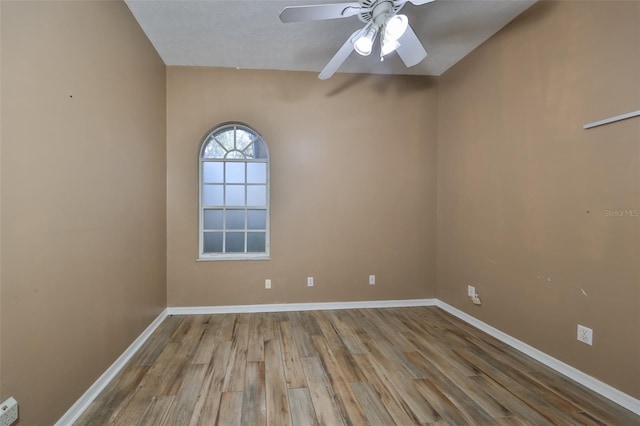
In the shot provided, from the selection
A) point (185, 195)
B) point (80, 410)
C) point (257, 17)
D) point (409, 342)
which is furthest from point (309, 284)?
point (257, 17)

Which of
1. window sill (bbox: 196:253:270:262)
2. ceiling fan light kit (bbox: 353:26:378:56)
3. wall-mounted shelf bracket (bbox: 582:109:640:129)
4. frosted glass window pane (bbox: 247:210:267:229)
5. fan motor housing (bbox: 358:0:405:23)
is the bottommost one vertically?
window sill (bbox: 196:253:270:262)

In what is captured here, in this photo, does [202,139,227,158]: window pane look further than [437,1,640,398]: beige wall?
Yes

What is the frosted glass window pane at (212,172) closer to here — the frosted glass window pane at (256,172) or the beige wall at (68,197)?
the frosted glass window pane at (256,172)

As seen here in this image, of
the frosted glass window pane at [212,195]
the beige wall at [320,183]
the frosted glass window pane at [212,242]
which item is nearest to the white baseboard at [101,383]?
the beige wall at [320,183]

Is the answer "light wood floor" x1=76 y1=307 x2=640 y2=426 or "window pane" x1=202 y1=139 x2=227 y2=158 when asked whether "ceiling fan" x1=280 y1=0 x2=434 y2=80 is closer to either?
"window pane" x1=202 y1=139 x2=227 y2=158

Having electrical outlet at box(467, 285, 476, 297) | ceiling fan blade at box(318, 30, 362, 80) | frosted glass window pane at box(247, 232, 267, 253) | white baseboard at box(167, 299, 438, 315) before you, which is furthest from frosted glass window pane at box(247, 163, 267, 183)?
electrical outlet at box(467, 285, 476, 297)

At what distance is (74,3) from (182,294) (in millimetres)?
2642

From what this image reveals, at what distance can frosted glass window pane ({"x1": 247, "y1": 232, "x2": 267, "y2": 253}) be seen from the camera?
3.27 meters

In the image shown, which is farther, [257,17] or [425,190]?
[425,190]

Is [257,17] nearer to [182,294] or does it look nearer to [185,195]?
[185,195]

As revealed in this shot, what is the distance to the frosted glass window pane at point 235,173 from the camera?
3.23m

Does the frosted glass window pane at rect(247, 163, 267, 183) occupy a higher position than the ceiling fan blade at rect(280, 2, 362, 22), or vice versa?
the ceiling fan blade at rect(280, 2, 362, 22)

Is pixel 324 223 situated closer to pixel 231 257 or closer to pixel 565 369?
pixel 231 257

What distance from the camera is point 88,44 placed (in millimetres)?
1667
